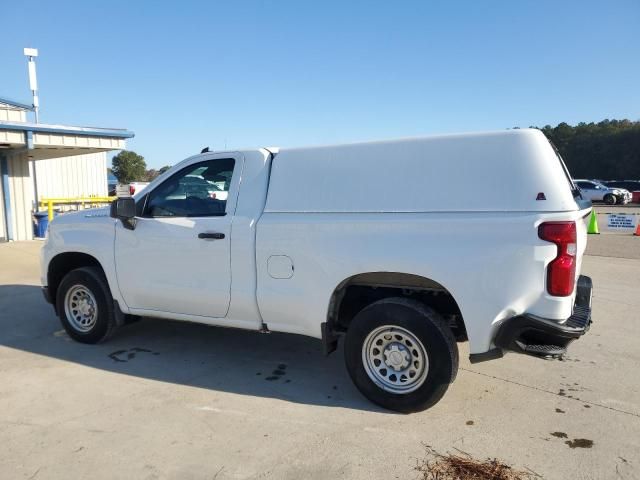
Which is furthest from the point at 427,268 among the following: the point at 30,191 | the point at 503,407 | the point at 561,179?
the point at 30,191

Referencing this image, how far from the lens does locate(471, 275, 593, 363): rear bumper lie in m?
3.22

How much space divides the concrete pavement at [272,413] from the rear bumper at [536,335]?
22.3 inches

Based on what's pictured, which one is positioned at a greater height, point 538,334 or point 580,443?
point 538,334

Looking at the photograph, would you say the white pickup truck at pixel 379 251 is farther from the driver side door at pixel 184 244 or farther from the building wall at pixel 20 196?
the building wall at pixel 20 196

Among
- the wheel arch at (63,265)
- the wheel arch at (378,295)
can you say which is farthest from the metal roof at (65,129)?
the wheel arch at (378,295)

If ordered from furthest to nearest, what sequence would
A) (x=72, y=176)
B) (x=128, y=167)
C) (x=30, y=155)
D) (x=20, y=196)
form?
(x=128, y=167), (x=72, y=176), (x=30, y=155), (x=20, y=196)

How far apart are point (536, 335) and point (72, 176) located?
18.2 metres

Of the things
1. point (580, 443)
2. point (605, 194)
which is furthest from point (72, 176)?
point (605, 194)

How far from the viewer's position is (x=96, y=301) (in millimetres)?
5074

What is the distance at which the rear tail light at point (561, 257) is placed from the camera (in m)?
3.13

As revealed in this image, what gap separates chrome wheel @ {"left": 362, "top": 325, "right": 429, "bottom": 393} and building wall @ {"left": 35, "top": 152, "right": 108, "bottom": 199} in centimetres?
1574

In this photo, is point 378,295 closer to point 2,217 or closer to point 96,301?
point 96,301

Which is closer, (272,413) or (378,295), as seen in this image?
(272,413)

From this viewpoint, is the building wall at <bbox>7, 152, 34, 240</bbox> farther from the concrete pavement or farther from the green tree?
the green tree
